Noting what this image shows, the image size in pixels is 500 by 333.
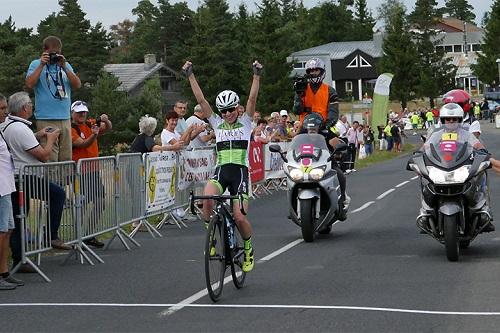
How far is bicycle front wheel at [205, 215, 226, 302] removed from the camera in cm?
1010

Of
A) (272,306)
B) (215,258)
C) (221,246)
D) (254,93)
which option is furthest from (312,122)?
(272,306)

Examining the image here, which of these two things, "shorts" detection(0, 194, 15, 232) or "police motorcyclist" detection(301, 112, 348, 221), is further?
"police motorcyclist" detection(301, 112, 348, 221)

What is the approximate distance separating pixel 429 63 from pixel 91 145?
10939 centimetres

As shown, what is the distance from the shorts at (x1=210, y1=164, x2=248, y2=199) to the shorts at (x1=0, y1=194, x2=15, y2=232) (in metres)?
2.12

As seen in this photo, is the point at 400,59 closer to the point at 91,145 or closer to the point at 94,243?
the point at 91,145

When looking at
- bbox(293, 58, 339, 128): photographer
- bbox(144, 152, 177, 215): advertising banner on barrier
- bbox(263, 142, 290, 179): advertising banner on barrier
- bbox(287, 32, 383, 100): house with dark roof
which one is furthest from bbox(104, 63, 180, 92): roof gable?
bbox(293, 58, 339, 128): photographer

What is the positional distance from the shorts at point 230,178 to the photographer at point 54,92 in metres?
3.76

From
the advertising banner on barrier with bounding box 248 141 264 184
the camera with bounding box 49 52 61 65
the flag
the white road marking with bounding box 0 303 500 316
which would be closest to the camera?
the white road marking with bounding box 0 303 500 316

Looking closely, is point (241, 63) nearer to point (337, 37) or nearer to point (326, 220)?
point (337, 37)

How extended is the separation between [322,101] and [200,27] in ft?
334

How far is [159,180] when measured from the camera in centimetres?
1777

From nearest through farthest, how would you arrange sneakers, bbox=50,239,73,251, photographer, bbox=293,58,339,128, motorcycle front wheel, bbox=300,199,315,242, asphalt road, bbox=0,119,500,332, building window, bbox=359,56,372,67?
asphalt road, bbox=0,119,500,332 < sneakers, bbox=50,239,73,251 < motorcycle front wheel, bbox=300,199,315,242 < photographer, bbox=293,58,339,128 < building window, bbox=359,56,372,67

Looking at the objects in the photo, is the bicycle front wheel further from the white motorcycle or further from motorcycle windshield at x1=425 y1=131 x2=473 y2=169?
the white motorcycle

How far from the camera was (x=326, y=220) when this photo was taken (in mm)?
15062
